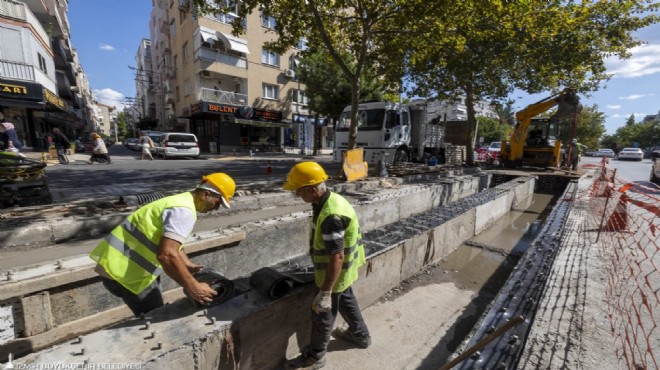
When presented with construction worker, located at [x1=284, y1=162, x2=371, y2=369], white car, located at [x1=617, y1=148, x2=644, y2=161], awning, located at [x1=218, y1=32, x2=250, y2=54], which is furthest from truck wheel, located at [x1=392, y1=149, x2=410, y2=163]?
white car, located at [x1=617, y1=148, x2=644, y2=161]

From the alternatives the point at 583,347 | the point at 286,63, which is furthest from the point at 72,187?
the point at 286,63

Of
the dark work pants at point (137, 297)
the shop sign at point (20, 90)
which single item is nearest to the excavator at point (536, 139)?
the dark work pants at point (137, 297)

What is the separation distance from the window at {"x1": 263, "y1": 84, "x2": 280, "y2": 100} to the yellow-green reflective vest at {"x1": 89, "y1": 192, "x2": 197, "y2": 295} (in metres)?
25.6

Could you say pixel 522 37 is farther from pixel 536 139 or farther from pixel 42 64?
pixel 42 64

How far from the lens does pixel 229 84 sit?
2528 centimetres

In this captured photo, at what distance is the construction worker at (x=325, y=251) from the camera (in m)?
2.34

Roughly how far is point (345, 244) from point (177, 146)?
717 inches

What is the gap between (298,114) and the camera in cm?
2791

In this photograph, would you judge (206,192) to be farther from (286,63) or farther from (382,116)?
(286,63)

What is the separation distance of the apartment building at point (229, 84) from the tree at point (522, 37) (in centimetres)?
1366

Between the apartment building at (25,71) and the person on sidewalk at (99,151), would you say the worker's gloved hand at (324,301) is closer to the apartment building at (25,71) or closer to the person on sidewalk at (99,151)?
the person on sidewalk at (99,151)

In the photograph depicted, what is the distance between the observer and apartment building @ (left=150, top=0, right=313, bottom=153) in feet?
73.9

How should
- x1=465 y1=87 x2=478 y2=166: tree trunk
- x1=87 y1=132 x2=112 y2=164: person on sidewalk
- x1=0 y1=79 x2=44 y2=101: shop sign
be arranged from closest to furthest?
x1=87 y1=132 x2=112 y2=164: person on sidewalk → x1=465 y1=87 x2=478 y2=166: tree trunk → x1=0 y1=79 x2=44 y2=101: shop sign

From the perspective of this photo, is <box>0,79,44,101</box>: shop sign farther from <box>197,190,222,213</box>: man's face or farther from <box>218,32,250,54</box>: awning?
<box>197,190,222,213</box>: man's face
